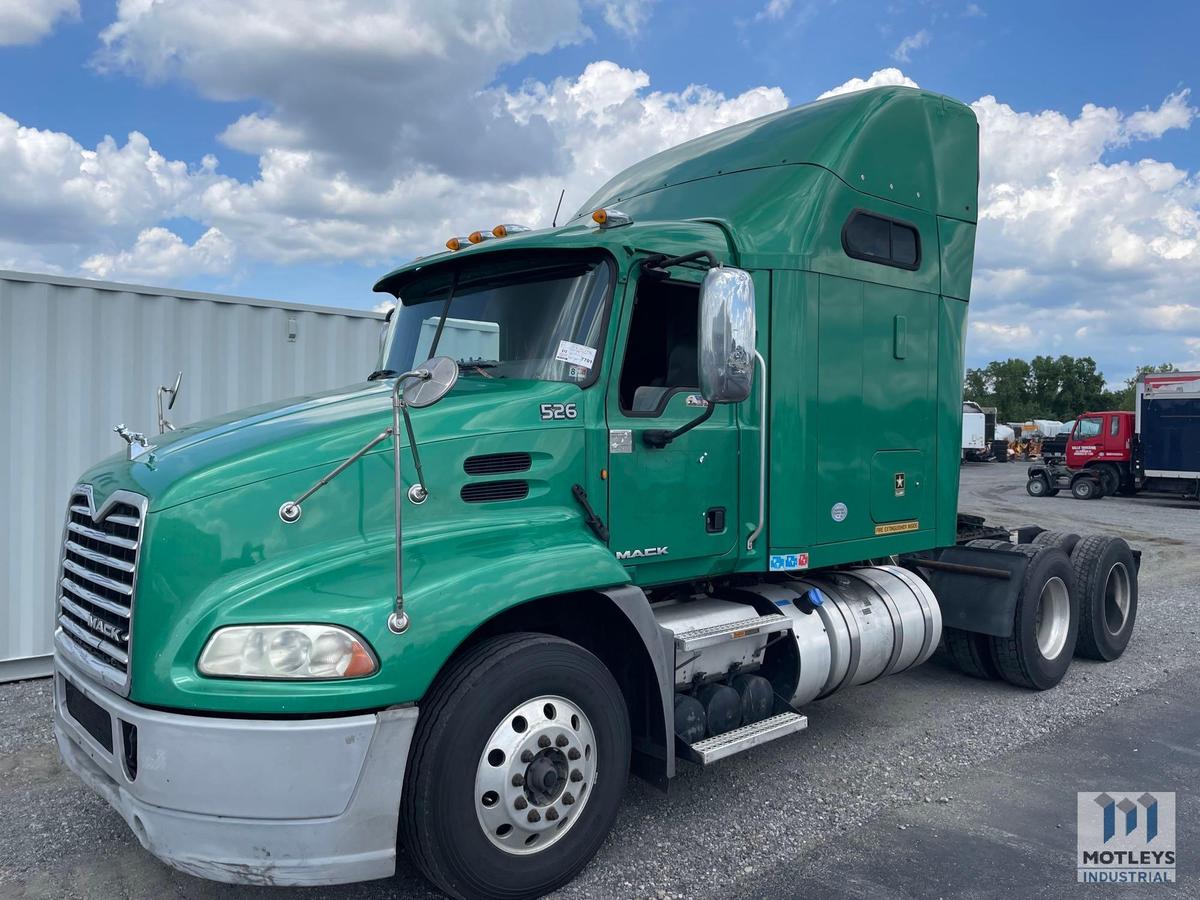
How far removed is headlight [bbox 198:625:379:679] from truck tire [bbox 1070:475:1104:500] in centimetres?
2980

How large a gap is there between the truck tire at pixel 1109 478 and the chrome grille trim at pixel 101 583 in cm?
3013

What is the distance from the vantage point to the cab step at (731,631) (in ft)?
14.5

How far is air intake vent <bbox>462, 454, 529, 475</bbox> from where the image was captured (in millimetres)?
3865

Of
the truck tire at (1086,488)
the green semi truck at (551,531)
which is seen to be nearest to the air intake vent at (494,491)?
the green semi truck at (551,531)

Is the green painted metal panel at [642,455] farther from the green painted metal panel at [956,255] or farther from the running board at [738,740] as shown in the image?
the running board at [738,740]

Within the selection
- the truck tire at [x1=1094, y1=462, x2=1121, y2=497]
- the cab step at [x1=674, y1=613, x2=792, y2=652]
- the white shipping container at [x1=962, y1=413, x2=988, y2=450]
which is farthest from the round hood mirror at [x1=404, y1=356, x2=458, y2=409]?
the white shipping container at [x1=962, y1=413, x2=988, y2=450]

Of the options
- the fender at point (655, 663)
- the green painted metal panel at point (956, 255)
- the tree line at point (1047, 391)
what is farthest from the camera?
the tree line at point (1047, 391)

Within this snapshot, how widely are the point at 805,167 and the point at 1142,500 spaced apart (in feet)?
93.6

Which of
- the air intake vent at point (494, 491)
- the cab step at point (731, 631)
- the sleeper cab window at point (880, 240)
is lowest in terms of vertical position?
the cab step at point (731, 631)

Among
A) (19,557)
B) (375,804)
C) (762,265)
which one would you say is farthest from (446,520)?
(19,557)

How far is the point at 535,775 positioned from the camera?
3596 mm

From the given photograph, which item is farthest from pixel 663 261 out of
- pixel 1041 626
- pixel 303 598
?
pixel 1041 626

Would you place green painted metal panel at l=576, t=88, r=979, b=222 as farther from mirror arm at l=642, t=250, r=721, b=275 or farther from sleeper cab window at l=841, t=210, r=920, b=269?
mirror arm at l=642, t=250, r=721, b=275

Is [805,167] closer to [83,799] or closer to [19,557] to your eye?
[83,799]
